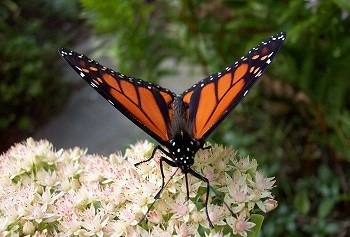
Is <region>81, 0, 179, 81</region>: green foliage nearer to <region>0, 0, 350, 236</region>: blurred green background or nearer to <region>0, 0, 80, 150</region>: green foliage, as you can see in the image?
<region>0, 0, 350, 236</region>: blurred green background

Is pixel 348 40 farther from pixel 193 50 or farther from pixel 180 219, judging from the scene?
pixel 180 219

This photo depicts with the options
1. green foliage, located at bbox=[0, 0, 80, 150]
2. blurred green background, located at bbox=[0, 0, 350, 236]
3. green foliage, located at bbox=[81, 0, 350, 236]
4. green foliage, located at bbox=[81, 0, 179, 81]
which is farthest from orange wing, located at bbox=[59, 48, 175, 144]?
green foliage, located at bbox=[0, 0, 80, 150]

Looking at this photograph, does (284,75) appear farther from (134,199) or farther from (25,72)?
(25,72)

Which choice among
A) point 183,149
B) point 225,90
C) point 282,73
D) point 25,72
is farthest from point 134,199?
point 25,72

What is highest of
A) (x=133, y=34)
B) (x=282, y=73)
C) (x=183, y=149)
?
(x=133, y=34)

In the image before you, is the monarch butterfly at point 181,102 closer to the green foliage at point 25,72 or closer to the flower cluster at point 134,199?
the flower cluster at point 134,199

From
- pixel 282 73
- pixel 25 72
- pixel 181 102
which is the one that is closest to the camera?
pixel 181 102
